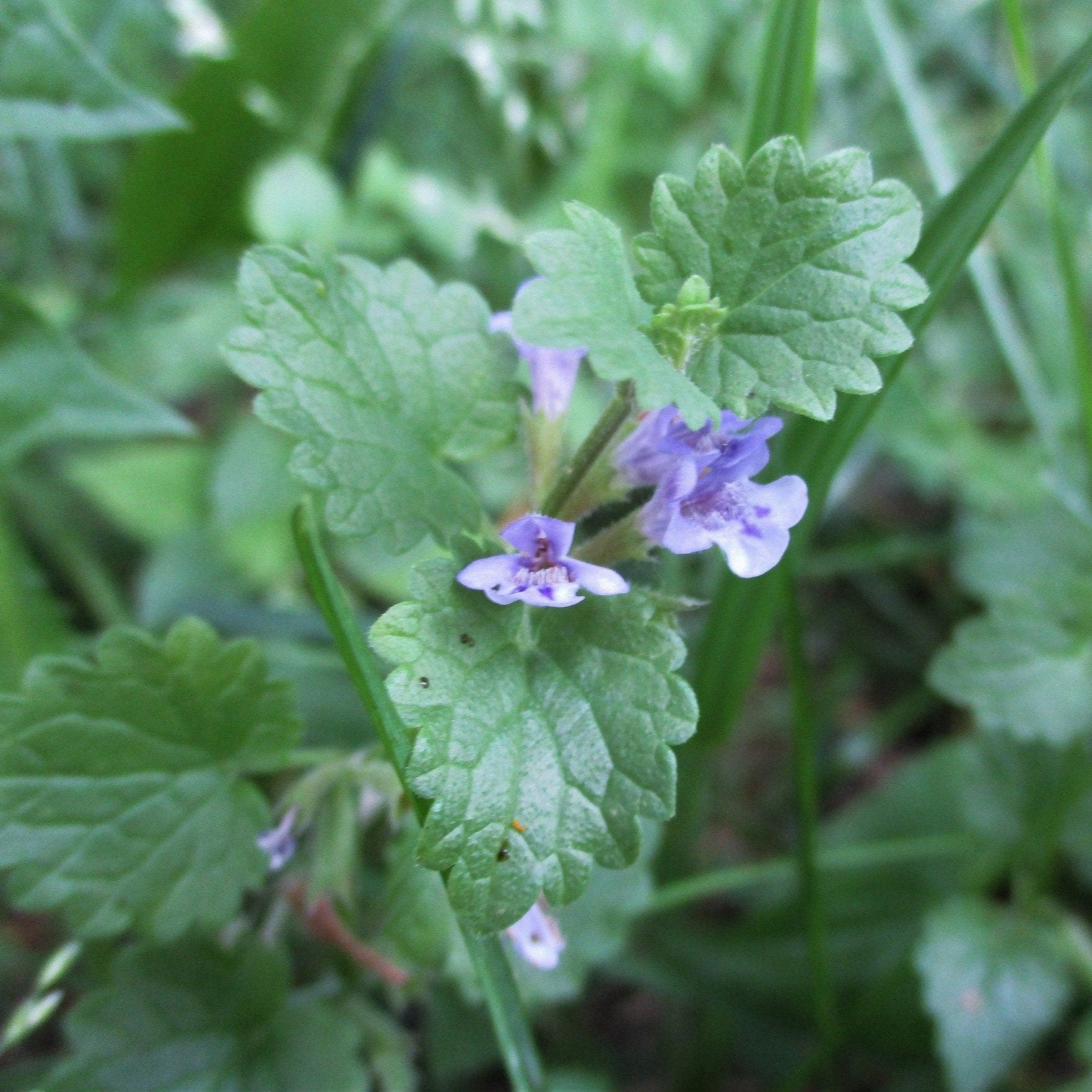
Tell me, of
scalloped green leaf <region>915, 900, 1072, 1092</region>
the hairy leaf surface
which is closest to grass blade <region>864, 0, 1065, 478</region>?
the hairy leaf surface

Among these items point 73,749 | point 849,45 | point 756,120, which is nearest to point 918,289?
point 756,120

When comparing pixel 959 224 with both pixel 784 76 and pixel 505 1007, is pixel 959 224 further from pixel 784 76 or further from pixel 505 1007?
pixel 505 1007

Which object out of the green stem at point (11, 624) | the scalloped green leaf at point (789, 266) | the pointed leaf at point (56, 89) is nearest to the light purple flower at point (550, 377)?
the scalloped green leaf at point (789, 266)

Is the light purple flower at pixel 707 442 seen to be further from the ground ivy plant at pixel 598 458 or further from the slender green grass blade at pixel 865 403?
the slender green grass blade at pixel 865 403

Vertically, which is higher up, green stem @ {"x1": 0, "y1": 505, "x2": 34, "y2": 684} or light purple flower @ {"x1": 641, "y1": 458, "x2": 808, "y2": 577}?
light purple flower @ {"x1": 641, "y1": 458, "x2": 808, "y2": 577}

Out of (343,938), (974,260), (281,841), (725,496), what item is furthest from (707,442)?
(974,260)

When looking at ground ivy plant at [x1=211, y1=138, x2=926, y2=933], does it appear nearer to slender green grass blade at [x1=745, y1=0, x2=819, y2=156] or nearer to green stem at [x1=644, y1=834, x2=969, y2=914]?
slender green grass blade at [x1=745, y1=0, x2=819, y2=156]

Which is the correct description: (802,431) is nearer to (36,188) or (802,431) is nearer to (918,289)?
(918,289)
